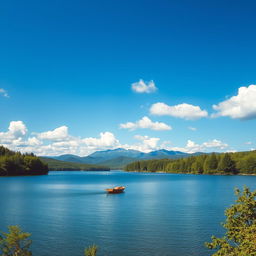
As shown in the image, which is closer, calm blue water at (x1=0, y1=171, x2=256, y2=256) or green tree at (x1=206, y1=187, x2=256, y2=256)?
green tree at (x1=206, y1=187, x2=256, y2=256)

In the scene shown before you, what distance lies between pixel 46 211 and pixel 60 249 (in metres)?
30.0

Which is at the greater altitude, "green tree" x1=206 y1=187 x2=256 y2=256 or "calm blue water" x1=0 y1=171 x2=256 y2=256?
"green tree" x1=206 y1=187 x2=256 y2=256

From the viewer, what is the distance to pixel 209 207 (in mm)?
66875

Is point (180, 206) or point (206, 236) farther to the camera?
point (180, 206)

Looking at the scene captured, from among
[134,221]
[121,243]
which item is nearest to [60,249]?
→ [121,243]

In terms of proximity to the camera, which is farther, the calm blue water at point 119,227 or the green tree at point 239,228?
the calm blue water at point 119,227

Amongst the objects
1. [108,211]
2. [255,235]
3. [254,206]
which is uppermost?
[254,206]

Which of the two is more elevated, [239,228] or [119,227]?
[239,228]

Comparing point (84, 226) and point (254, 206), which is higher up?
point (254, 206)

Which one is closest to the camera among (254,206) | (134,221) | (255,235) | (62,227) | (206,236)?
(255,235)

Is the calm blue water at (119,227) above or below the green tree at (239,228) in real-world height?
below

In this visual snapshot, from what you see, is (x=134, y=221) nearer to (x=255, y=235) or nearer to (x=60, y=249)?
(x=60, y=249)

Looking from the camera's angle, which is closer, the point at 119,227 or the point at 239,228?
the point at 239,228

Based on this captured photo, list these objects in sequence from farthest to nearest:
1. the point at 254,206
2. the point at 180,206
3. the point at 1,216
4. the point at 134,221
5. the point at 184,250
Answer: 1. the point at 180,206
2. the point at 1,216
3. the point at 134,221
4. the point at 184,250
5. the point at 254,206
